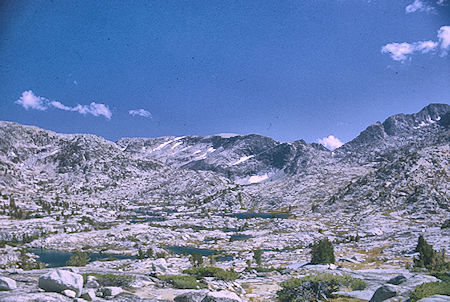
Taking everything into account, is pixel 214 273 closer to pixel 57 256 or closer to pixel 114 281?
pixel 114 281

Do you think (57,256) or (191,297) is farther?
(57,256)

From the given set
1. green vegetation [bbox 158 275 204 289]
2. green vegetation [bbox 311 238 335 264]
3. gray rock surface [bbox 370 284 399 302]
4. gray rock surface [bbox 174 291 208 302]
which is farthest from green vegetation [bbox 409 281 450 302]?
green vegetation [bbox 311 238 335 264]

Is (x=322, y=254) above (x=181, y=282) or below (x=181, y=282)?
below

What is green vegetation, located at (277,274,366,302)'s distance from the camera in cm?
2159

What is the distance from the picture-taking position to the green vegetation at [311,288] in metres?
21.6

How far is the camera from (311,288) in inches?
883

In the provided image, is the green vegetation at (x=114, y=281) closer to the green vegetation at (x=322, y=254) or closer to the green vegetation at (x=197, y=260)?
the green vegetation at (x=322, y=254)

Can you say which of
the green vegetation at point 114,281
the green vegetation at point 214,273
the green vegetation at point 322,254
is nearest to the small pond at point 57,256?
the green vegetation at point 322,254

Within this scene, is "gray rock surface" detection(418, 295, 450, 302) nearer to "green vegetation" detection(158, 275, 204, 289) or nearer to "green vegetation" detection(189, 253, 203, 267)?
"green vegetation" detection(158, 275, 204, 289)

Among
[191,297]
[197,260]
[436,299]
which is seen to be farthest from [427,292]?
[197,260]

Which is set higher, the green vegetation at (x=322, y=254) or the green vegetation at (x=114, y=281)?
the green vegetation at (x=114, y=281)

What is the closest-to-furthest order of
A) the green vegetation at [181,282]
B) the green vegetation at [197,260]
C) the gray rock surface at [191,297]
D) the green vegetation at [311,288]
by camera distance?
1. the gray rock surface at [191,297]
2. the green vegetation at [311,288]
3. the green vegetation at [181,282]
4. the green vegetation at [197,260]

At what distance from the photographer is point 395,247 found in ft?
260

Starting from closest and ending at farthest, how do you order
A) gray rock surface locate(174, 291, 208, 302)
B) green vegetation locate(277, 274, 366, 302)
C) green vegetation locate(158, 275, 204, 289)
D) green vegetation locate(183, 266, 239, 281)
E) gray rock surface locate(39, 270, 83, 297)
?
1. gray rock surface locate(39, 270, 83, 297)
2. gray rock surface locate(174, 291, 208, 302)
3. green vegetation locate(277, 274, 366, 302)
4. green vegetation locate(158, 275, 204, 289)
5. green vegetation locate(183, 266, 239, 281)
